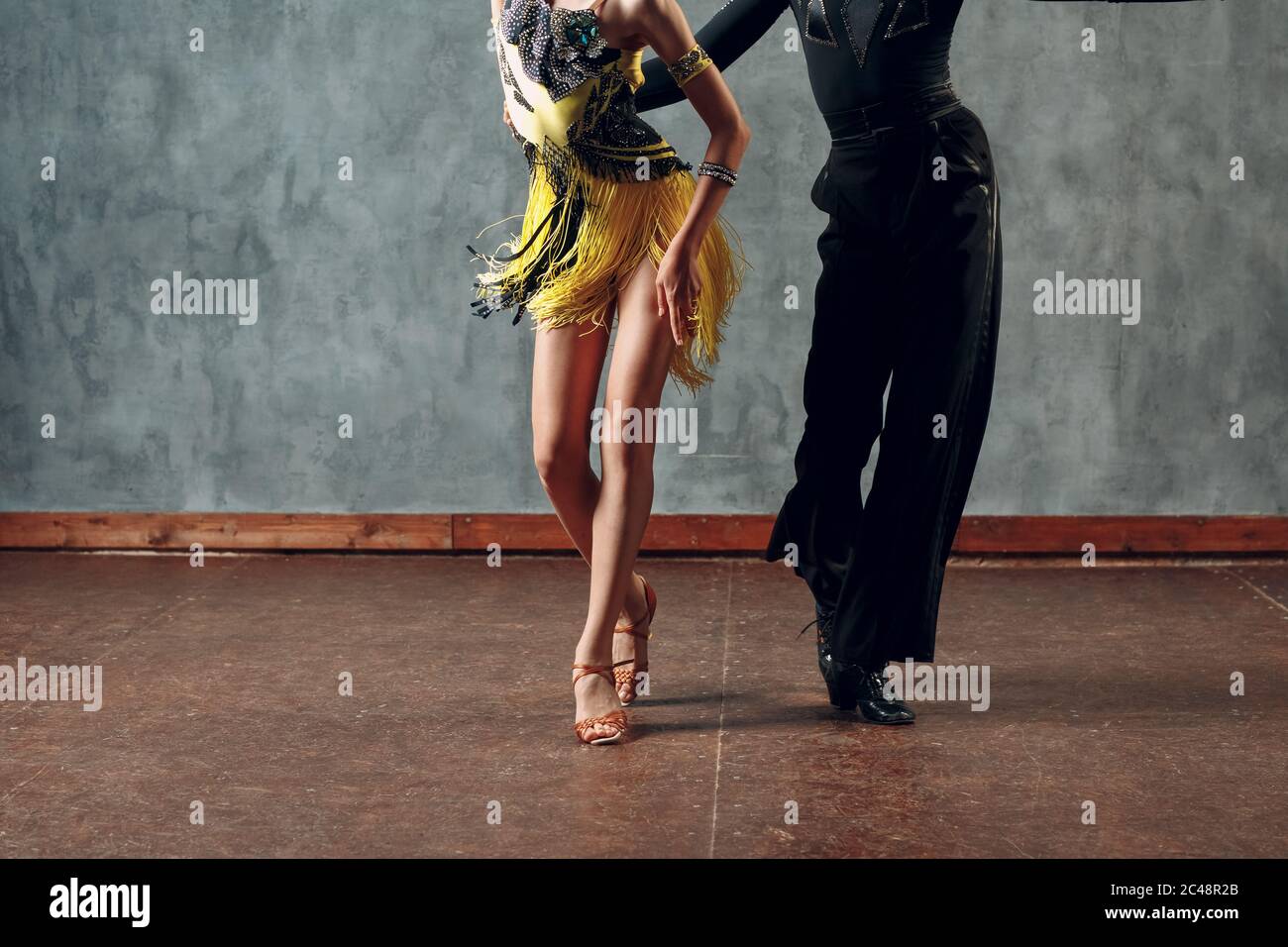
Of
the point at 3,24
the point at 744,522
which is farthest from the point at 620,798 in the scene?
the point at 3,24

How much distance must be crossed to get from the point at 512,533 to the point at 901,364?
5.98 feet

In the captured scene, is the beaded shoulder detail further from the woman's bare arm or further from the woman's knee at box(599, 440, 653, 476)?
the woman's knee at box(599, 440, 653, 476)

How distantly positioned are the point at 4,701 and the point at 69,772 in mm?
512

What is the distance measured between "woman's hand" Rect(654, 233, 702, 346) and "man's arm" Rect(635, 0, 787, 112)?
36cm

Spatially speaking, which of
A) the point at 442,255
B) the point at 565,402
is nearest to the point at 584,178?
the point at 565,402

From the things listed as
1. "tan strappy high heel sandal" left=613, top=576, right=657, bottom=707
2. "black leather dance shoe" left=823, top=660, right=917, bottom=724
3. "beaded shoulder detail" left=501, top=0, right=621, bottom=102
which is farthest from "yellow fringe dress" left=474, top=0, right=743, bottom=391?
"black leather dance shoe" left=823, top=660, right=917, bottom=724

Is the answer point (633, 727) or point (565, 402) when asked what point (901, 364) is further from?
point (633, 727)

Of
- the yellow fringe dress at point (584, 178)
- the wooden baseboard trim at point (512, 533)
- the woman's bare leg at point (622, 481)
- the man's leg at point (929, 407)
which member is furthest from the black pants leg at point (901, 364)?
the wooden baseboard trim at point (512, 533)

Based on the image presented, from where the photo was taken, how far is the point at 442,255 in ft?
14.1

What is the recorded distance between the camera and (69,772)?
257cm

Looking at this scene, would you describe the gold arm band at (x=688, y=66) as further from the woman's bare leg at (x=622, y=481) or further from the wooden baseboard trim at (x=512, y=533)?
the wooden baseboard trim at (x=512, y=533)
